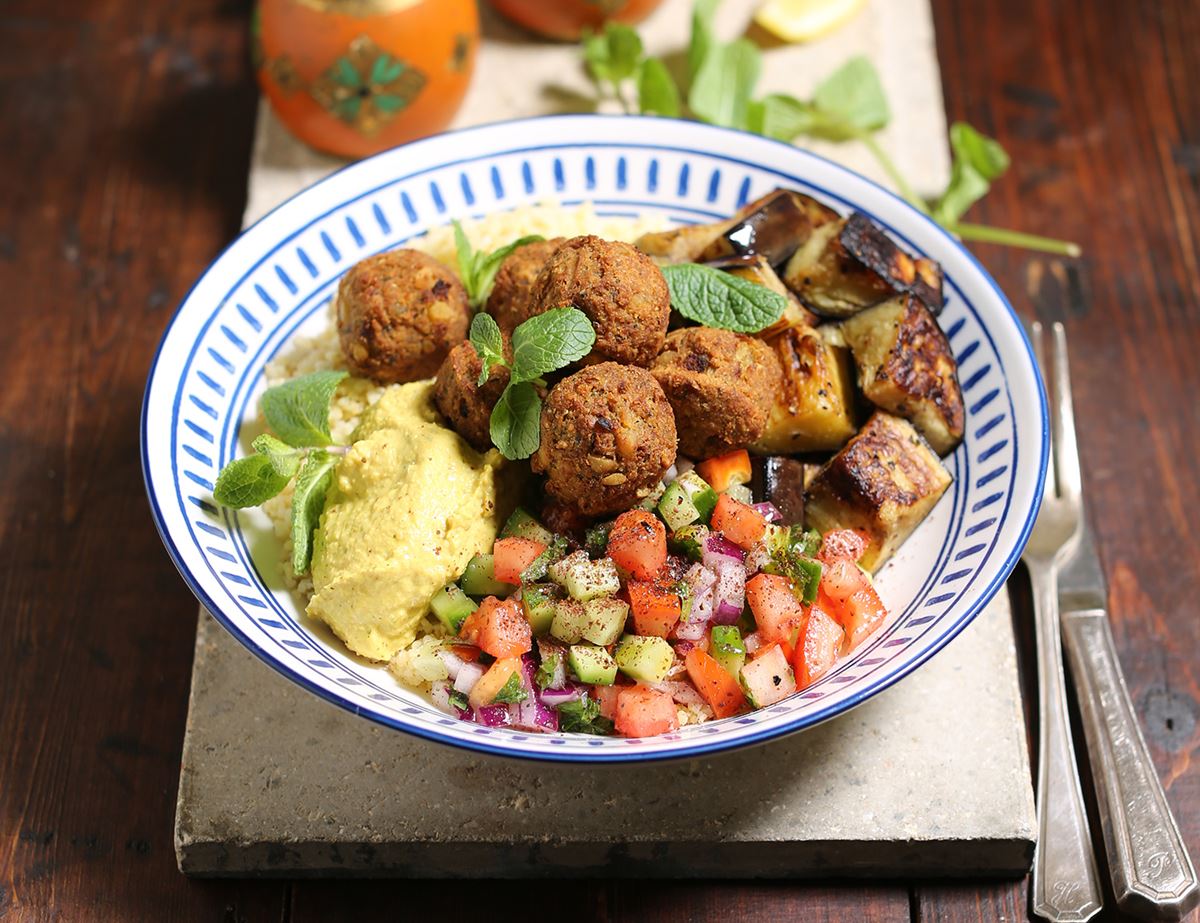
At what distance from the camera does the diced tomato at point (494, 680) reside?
2779 mm

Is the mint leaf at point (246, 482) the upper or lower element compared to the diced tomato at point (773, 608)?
lower

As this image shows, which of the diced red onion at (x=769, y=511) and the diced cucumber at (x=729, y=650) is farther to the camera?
the diced red onion at (x=769, y=511)

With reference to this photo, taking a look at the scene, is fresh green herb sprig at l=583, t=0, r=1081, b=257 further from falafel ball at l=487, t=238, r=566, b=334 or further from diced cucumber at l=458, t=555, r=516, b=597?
diced cucumber at l=458, t=555, r=516, b=597

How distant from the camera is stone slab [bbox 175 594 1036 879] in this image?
302 centimetres

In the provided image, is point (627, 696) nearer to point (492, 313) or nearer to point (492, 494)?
point (492, 494)

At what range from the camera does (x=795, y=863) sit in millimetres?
3100

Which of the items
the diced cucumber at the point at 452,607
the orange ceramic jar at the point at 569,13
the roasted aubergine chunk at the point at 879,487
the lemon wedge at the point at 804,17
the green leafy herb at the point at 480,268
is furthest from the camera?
the lemon wedge at the point at 804,17

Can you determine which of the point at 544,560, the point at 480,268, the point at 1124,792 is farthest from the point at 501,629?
the point at 1124,792

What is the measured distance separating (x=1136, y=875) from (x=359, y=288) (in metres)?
2.43

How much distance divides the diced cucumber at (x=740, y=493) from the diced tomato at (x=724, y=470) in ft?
0.03

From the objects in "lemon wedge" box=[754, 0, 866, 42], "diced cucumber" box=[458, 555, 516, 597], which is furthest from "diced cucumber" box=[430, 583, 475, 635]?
"lemon wedge" box=[754, 0, 866, 42]

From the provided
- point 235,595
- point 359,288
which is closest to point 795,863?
point 235,595

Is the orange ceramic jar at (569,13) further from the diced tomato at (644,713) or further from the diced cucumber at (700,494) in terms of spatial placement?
the diced tomato at (644,713)

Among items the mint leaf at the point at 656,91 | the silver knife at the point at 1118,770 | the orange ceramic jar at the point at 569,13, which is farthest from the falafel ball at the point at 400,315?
the orange ceramic jar at the point at 569,13
